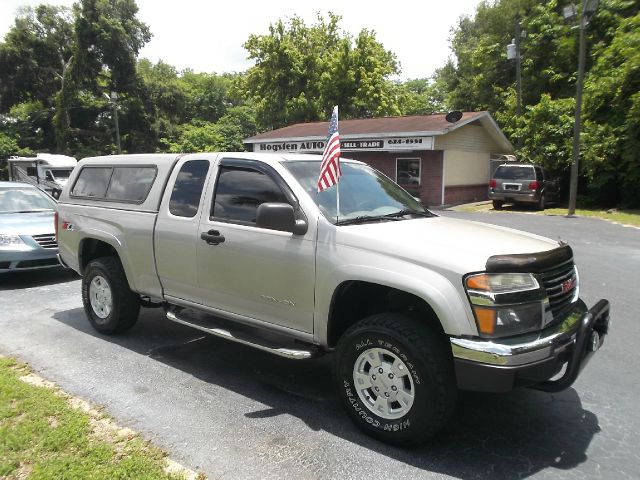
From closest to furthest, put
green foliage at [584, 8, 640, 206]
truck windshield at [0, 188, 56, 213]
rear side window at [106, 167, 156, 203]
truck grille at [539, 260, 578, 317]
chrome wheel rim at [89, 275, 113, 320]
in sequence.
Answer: truck grille at [539, 260, 578, 317], rear side window at [106, 167, 156, 203], chrome wheel rim at [89, 275, 113, 320], truck windshield at [0, 188, 56, 213], green foliage at [584, 8, 640, 206]

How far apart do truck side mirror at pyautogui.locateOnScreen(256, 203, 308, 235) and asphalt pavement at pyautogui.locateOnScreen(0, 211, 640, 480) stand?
53.9 inches

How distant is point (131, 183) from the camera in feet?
16.9

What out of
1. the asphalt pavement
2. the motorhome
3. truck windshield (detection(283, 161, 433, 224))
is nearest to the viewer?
the asphalt pavement

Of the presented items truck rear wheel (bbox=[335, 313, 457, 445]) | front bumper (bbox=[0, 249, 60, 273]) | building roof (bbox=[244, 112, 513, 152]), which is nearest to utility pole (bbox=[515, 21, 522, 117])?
building roof (bbox=[244, 112, 513, 152])

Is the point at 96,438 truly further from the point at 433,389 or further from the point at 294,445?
the point at 433,389

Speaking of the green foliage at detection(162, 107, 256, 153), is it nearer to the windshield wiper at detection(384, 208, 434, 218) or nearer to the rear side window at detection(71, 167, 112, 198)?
the rear side window at detection(71, 167, 112, 198)

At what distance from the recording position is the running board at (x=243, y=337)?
360 centimetres

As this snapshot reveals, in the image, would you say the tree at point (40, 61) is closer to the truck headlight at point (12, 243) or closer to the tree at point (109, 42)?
the tree at point (109, 42)

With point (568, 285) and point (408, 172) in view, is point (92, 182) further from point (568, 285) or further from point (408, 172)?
point (408, 172)

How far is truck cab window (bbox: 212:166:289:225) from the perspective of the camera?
4.00 m

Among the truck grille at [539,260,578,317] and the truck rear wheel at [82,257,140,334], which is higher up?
the truck grille at [539,260,578,317]

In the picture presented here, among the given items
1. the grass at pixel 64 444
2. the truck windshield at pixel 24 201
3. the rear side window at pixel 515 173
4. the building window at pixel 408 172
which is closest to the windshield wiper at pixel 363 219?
the grass at pixel 64 444

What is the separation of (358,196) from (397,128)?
1853 centimetres

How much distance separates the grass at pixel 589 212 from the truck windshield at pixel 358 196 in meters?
13.2
